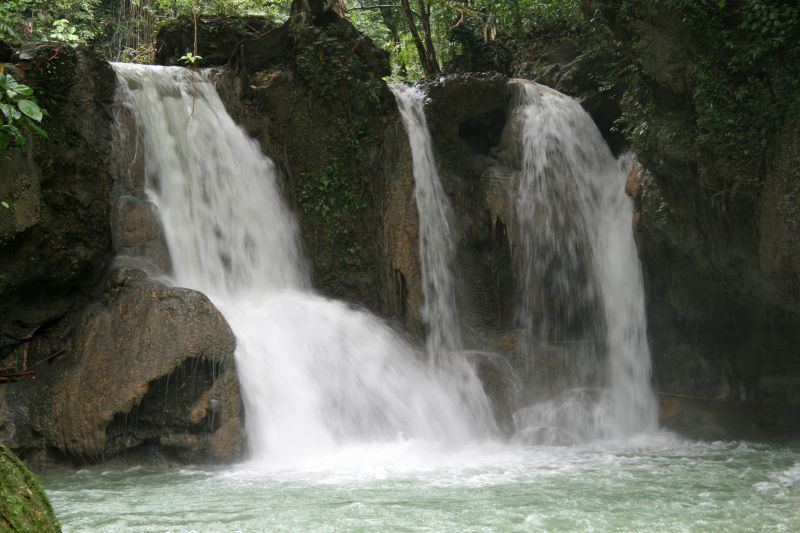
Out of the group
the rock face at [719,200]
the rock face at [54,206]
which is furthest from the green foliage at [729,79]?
the rock face at [54,206]

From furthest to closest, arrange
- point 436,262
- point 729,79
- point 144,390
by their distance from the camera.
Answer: point 436,262, point 729,79, point 144,390

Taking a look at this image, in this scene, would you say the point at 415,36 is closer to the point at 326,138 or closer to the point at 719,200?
the point at 326,138

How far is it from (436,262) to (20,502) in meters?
9.88

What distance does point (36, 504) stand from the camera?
317 cm

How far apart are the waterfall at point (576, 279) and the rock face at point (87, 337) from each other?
476cm

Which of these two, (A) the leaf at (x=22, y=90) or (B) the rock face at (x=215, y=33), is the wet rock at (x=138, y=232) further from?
(A) the leaf at (x=22, y=90)

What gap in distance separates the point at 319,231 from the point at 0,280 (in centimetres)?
492

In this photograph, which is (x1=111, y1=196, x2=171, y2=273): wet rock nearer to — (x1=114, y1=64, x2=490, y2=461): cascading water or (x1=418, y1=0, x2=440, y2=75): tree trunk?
(x1=114, y1=64, x2=490, y2=461): cascading water

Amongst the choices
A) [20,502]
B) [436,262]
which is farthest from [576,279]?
[20,502]

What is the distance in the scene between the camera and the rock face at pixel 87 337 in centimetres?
889

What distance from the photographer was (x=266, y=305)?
36.9 feet

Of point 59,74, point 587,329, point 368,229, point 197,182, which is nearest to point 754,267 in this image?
point 587,329

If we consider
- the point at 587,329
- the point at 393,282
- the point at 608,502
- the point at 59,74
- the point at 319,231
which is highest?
the point at 59,74

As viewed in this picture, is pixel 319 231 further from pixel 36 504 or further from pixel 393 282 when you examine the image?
pixel 36 504
